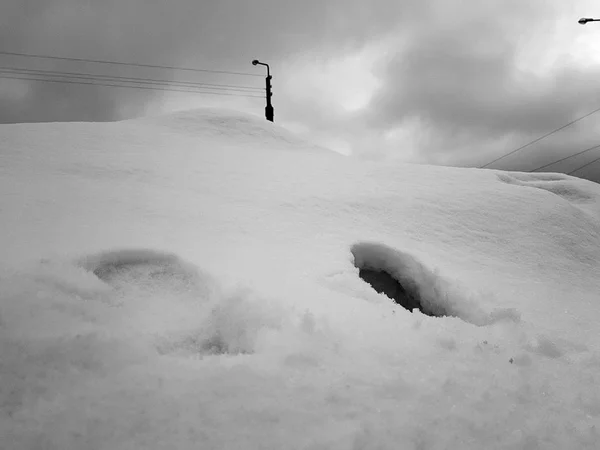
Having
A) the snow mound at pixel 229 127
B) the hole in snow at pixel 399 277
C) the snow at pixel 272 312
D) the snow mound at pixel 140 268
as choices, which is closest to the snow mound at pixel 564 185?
the snow at pixel 272 312

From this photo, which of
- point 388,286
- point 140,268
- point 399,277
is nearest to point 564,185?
point 399,277

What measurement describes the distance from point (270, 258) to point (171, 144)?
5692mm

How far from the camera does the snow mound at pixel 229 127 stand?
1023cm

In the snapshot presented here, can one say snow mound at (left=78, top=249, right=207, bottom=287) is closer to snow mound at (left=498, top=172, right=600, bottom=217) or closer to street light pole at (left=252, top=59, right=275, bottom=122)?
snow mound at (left=498, top=172, right=600, bottom=217)

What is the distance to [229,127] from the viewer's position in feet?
35.2

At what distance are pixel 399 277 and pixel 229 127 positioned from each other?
7691 millimetres

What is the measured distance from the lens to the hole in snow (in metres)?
4.84

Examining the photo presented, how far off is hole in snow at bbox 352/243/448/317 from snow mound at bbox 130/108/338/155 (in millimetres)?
6188

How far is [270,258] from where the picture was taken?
14.3 feet

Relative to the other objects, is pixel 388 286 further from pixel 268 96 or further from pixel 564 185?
pixel 268 96

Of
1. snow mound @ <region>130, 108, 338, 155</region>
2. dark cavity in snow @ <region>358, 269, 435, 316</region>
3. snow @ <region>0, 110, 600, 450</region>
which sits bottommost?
dark cavity in snow @ <region>358, 269, 435, 316</region>

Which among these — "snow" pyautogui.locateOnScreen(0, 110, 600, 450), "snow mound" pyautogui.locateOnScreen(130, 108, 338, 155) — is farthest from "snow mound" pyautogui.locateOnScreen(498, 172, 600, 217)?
"snow mound" pyautogui.locateOnScreen(130, 108, 338, 155)

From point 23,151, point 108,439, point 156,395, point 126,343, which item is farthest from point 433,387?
point 23,151

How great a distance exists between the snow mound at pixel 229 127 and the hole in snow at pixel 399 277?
6.19 meters
